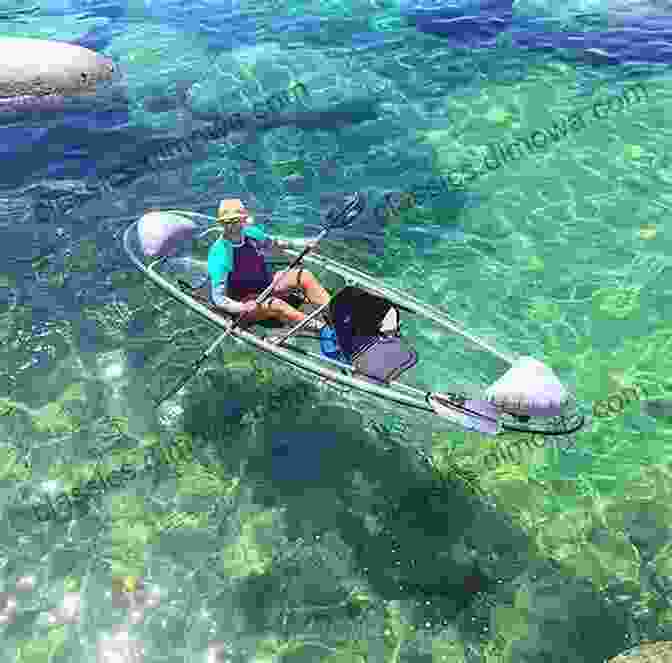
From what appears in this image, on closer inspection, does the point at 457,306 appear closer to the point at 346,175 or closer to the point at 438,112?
the point at 346,175

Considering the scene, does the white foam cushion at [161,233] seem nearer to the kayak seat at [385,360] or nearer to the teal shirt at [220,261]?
Answer: the teal shirt at [220,261]

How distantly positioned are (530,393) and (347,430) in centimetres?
296

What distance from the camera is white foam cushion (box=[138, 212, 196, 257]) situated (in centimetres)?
1191

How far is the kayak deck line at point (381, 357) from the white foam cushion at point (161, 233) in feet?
1.77

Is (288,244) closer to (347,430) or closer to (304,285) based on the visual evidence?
(304,285)

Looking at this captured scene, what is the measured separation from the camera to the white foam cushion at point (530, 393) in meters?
8.03

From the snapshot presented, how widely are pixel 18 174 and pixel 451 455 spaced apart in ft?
40.1

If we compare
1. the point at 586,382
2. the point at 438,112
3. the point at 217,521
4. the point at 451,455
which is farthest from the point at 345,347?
the point at 438,112

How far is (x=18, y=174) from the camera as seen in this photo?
1606cm

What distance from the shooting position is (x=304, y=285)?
10828 mm

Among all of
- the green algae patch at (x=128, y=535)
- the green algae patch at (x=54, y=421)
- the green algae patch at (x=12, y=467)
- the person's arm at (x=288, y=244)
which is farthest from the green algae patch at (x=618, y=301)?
the green algae patch at (x=12, y=467)

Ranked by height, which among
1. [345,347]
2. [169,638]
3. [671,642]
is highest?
[345,347]

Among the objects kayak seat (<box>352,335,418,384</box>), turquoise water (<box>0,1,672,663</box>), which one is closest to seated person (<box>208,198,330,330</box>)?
kayak seat (<box>352,335,418,384</box>)

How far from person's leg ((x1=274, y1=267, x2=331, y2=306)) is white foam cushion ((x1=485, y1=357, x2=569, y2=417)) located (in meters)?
3.51
